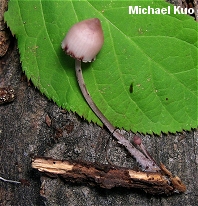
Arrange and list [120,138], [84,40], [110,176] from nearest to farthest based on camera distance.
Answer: [84,40]
[110,176]
[120,138]

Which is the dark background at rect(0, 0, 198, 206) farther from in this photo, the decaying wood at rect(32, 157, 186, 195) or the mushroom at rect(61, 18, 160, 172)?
the mushroom at rect(61, 18, 160, 172)

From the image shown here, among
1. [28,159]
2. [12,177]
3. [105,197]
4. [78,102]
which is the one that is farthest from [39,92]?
[105,197]

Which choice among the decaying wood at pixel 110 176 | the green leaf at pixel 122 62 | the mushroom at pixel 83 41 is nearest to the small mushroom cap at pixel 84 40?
the mushroom at pixel 83 41

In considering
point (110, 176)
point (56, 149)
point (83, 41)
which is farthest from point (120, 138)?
point (83, 41)

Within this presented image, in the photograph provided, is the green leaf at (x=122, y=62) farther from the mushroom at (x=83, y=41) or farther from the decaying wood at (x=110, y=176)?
the decaying wood at (x=110, y=176)

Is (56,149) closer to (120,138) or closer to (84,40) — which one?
(120,138)

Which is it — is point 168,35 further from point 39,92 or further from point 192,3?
point 39,92

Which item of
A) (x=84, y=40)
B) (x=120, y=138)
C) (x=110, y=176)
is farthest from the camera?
(x=120, y=138)
